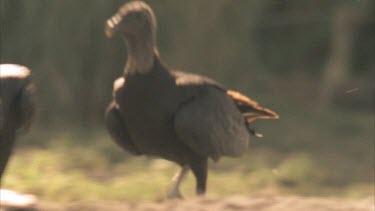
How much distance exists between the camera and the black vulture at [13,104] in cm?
505

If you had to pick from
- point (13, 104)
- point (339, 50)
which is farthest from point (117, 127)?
point (339, 50)

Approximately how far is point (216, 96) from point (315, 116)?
6286 millimetres

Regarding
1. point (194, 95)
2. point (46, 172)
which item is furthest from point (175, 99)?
point (46, 172)

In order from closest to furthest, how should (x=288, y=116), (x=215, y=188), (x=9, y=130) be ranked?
(x=9, y=130) → (x=215, y=188) → (x=288, y=116)

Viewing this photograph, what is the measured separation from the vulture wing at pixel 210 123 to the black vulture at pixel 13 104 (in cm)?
115

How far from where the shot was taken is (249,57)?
488 inches

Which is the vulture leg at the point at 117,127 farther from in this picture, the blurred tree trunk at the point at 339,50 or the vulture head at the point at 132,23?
the blurred tree trunk at the point at 339,50

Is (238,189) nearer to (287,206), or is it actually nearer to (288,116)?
(287,206)

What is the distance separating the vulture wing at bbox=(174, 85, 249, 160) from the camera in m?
5.94

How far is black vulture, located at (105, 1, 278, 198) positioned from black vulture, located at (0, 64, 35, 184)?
3.29 ft

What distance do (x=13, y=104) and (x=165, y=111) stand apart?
3.77 feet

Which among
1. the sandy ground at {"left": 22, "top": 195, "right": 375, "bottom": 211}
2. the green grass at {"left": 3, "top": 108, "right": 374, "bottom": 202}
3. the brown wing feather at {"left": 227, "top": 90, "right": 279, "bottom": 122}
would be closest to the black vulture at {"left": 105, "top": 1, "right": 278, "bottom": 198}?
the brown wing feather at {"left": 227, "top": 90, "right": 279, "bottom": 122}

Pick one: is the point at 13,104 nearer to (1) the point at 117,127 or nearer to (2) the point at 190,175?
(1) the point at 117,127

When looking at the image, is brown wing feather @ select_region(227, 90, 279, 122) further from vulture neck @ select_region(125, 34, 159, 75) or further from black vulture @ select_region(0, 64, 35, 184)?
black vulture @ select_region(0, 64, 35, 184)
